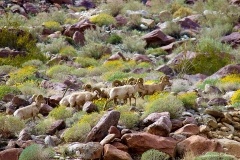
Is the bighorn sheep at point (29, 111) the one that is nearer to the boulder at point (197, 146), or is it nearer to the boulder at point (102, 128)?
the boulder at point (102, 128)

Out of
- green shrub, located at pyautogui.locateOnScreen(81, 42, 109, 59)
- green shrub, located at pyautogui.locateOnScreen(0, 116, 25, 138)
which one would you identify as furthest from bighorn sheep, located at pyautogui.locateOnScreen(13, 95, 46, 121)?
green shrub, located at pyautogui.locateOnScreen(81, 42, 109, 59)

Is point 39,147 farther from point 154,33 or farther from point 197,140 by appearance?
point 154,33

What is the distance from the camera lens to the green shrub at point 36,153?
7137 millimetres

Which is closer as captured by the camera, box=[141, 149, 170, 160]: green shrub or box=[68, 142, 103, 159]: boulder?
box=[141, 149, 170, 160]: green shrub

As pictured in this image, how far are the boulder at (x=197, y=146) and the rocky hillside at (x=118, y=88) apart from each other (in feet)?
0.06

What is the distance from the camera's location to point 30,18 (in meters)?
31.6

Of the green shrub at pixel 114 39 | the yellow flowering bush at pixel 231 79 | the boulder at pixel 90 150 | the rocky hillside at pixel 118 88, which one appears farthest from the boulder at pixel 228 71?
the green shrub at pixel 114 39

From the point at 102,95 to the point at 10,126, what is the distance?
3063 mm

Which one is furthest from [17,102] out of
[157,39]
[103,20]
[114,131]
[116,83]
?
[103,20]

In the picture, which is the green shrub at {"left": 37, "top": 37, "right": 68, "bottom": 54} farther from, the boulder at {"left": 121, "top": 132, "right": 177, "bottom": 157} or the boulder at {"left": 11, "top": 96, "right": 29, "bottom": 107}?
the boulder at {"left": 121, "top": 132, "right": 177, "bottom": 157}

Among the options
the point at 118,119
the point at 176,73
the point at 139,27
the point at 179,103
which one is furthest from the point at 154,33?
the point at 118,119

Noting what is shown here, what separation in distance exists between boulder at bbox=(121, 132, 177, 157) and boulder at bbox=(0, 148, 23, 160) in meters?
2.12

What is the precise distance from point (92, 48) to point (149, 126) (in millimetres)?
14571

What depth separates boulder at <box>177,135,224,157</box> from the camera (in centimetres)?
782
